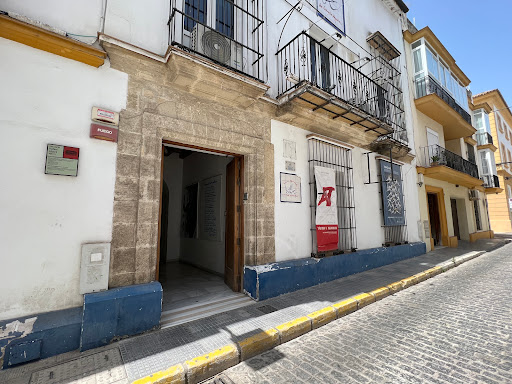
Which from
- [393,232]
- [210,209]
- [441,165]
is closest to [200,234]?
[210,209]

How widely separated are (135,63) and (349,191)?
5964 millimetres

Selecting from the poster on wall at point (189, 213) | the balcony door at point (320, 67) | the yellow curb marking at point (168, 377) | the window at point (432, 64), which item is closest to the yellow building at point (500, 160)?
the window at point (432, 64)

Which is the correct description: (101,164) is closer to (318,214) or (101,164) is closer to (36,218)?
(36,218)

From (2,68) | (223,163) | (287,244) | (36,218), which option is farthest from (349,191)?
(2,68)

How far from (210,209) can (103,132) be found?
4.04 m

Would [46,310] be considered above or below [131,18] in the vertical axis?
below

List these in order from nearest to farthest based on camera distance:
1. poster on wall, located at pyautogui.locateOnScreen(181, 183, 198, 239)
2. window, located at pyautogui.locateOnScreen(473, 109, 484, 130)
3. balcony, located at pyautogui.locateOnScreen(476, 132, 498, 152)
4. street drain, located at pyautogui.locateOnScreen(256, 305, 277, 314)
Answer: street drain, located at pyautogui.locateOnScreen(256, 305, 277, 314), poster on wall, located at pyautogui.locateOnScreen(181, 183, 198, 239), balcony, located at pyautogui.locateOnScreen(476, 132, 498, 152), window, located at pyautogui.locateOnScreen(473, 109, 484, 130)

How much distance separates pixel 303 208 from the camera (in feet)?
18.5

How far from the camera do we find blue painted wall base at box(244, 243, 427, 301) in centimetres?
443

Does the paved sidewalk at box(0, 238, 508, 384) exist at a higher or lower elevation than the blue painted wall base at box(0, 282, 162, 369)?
lower

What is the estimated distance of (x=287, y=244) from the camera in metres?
5.23

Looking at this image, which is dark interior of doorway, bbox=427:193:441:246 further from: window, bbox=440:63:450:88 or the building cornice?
the building cornice

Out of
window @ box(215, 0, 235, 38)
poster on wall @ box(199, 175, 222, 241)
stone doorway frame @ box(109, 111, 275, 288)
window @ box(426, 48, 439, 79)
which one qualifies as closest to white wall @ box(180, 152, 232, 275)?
poster on wall @ box(199, 175, 222, 241)

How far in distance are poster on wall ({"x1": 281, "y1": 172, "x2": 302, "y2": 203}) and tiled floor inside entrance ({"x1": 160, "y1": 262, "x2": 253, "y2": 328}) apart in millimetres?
2253
